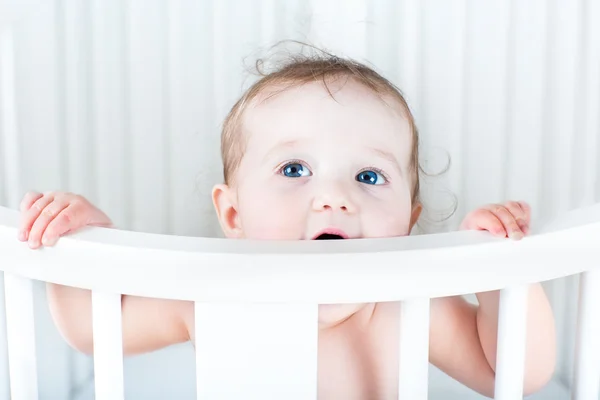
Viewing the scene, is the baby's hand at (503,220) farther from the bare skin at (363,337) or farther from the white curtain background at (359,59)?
the white curtain background at (359,59)

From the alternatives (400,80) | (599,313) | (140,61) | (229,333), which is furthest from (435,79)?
(229,333)

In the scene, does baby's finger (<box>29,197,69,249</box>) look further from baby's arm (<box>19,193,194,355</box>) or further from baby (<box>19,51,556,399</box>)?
baby (<box>19,51,556,399</box>)

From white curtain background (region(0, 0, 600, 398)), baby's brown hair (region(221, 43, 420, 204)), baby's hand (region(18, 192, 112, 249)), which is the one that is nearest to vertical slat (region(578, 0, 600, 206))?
white curtain background (region(0, 0, 600, 398))

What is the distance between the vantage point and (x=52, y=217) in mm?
651

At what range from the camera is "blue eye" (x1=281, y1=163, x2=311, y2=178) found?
35.8 inches

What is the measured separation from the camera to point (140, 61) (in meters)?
1.25

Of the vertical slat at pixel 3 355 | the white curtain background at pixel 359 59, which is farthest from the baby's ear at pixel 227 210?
the vertical slat at pixel 3 355

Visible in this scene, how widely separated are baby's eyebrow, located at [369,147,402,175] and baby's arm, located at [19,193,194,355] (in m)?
0.24

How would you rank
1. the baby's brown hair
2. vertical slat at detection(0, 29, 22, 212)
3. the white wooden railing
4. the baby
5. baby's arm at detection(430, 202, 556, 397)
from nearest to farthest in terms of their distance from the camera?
the white wooden railing → baby's arm at detection(430, 202, 556, 397) → the baby → the baby's brown hair → vertical slat at detection(0, 29, 22, 212)

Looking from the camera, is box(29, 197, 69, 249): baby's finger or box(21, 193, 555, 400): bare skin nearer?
box(29, 197, 69, 249): baby's finger

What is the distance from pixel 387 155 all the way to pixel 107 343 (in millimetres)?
424

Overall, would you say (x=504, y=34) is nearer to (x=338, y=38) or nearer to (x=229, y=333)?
(x=338, y=38)

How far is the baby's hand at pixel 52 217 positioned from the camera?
2.00 feet

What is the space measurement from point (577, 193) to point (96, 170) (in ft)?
2.14
